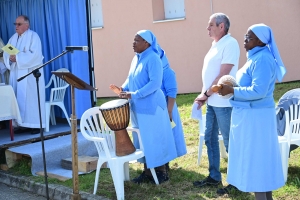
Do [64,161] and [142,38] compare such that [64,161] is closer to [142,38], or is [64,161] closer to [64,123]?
[64,123]

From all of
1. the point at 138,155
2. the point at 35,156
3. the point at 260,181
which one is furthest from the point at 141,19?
the point at 260,181

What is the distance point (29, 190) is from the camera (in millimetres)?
5922

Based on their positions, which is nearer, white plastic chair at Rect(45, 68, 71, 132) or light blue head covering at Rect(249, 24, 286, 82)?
light blue head covering at Rect(249, 24, 286, 82)

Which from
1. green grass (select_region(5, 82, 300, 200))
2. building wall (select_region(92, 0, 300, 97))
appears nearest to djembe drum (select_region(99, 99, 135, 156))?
green grass (select_region(5, 82, 300, 200))

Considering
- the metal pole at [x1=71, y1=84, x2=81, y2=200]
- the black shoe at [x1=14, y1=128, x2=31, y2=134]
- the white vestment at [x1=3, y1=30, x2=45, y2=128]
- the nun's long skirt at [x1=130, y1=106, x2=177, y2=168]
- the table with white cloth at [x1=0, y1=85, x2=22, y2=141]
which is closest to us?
the metal pole at [x1=71, y1=84, x2=81, y2=200]

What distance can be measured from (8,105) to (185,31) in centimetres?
633

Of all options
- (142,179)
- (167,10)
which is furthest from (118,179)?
(167,10)

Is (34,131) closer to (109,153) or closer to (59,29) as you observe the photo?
(59,29)

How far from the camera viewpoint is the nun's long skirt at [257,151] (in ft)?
12.9

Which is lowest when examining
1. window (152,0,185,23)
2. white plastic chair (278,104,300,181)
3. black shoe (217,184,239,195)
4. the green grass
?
the green grass

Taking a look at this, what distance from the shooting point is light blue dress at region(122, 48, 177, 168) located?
199 inches

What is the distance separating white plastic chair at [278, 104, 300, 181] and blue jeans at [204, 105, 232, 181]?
0.63 m

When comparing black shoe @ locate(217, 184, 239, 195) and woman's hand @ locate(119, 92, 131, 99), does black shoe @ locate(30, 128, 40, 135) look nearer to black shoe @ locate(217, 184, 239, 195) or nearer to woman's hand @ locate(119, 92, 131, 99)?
woman's hand @ locate(119, 92, 131, 99)

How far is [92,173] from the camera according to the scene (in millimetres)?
6160
